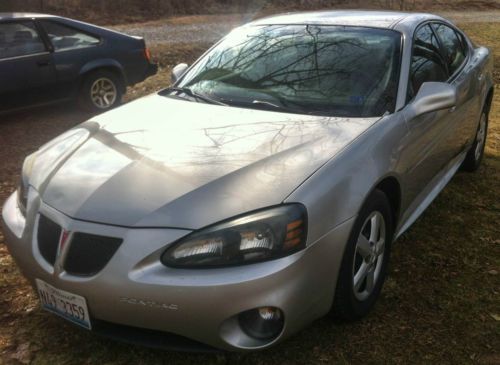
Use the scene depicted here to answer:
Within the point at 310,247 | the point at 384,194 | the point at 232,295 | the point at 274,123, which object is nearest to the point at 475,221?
the point at 384,194

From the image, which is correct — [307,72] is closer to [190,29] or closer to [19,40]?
[19,40]

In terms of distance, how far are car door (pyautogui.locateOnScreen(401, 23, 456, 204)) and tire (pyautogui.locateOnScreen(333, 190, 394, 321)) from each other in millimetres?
344

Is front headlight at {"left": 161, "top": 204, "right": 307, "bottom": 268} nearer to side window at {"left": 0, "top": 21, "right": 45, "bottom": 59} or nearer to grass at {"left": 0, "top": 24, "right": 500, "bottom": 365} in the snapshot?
grass at {"left": 0, "top": 24, "right": 500, "bottom": 365}

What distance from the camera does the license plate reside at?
236cm

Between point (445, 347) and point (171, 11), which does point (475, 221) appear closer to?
point (445, 347)

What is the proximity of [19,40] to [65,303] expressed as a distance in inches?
199

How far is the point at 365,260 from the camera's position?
2822 millimetres

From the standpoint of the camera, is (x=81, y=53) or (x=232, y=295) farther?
(x=81, y=53)

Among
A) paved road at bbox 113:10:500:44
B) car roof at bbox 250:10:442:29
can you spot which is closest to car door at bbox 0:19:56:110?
car roof at bbox 250:10:442:29

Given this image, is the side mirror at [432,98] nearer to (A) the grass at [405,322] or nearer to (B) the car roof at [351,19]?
(B) the car roof at [351,19]

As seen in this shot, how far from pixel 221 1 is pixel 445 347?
21.1 meters

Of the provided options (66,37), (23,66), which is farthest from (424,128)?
(66,37)

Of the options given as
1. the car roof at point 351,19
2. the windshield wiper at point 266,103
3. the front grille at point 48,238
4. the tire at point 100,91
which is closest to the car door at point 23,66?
the tire at point 100,91

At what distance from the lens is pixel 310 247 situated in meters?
2.32
